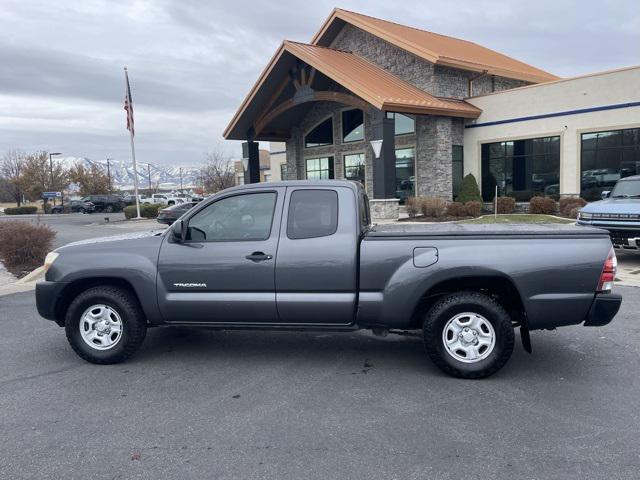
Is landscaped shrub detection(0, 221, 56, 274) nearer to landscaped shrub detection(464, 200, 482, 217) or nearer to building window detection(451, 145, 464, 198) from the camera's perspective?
landscaped shrub detection(464, 200, 482, 217)

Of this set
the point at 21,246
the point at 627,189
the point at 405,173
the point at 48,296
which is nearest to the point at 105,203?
the point at 405,173

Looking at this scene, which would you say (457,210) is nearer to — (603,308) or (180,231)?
(603,308)

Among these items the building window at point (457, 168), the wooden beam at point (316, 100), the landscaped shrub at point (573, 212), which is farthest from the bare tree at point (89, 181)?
the landscaped shrub at point (573, 212)

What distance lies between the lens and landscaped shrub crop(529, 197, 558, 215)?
2020 cm

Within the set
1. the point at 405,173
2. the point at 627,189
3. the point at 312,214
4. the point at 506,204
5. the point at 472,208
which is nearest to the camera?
the point at 312,214

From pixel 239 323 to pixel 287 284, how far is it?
639mm

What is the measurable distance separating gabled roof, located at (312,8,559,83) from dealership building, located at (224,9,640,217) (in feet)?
0.29

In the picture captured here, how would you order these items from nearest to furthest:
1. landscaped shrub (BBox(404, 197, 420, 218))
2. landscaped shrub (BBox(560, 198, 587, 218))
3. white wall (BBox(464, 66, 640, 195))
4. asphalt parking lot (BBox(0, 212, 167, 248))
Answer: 1. landscaped shrub (BBox(560, 198, 587, 218))
2. white wall (BBox(464, 66, 640, 195))
3. asphalt parking lot (BBox(0, 212, 167, 248))
4. landscaped shrub (BBox(404, 197, 420, 218))

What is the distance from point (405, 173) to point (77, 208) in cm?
3598

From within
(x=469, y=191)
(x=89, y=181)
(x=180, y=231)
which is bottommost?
(x=180, y=231)

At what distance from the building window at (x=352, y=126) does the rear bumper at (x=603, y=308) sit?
23.0 meters

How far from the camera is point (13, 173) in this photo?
69375 millimetres

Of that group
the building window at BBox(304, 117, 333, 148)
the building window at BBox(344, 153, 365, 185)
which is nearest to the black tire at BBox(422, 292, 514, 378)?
the building window at BBox(344, 153, 365, 185)

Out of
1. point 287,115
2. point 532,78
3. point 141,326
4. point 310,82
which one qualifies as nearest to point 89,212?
point 287,115
